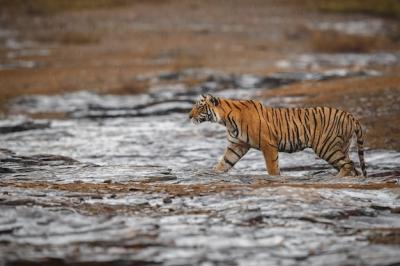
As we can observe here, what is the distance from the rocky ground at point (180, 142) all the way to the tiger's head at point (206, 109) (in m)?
0.68

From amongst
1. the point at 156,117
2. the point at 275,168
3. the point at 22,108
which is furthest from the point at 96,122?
the point at 275,168

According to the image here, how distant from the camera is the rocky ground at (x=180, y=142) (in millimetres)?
7168

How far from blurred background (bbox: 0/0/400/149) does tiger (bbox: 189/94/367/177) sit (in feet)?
12.7

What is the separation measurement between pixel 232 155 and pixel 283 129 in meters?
0.74

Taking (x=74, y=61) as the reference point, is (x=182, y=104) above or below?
below

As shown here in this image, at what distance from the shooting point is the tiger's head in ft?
35.2

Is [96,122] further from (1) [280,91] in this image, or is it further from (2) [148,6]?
(2) [148,6]

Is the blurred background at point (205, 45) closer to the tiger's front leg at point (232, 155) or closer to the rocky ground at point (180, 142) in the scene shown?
the rocky ground at point (180, 142)

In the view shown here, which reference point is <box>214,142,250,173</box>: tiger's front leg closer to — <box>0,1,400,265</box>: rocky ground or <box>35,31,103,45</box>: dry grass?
<box>0,1,400,265</box>: rocky ground

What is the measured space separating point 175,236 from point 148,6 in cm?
3602

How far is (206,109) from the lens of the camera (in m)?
10.8

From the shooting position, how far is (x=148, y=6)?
42469 mm

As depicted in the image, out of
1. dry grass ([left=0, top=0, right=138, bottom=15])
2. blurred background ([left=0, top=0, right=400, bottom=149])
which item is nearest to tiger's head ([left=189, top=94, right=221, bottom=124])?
blurred background ([left=0, top=0, right=400, bottom=149])

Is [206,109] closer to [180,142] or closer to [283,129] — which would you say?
[283,129]
